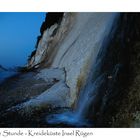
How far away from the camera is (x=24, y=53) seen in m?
2.78

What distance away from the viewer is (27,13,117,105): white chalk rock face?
277cm

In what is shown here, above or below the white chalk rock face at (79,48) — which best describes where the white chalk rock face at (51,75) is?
below

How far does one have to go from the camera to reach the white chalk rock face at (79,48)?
2.77 m

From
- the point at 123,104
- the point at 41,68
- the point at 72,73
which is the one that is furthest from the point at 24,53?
the point at 123,104

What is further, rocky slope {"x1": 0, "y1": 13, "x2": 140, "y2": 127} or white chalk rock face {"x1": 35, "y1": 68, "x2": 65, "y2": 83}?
white chalk rock face {"x1": 35, "y1": 68, "x2": 65, "y2": 83}

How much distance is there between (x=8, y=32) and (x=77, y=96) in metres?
0.67

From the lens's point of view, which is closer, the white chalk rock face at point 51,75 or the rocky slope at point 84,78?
the rocky slope at point 84,78

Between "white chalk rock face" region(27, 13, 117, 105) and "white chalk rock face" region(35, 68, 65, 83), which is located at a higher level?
"white chalk rock face" region(27, 13, 117, 105)

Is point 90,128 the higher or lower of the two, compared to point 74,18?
lower

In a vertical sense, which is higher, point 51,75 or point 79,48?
point 79,48

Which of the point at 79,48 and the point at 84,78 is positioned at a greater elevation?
the point at 79,48

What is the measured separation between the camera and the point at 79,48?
282cm
